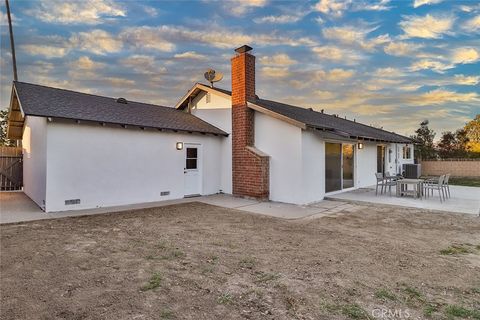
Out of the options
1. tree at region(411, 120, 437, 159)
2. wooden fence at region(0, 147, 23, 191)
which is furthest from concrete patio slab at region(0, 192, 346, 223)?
tree at region(411, 120, 437, 159)

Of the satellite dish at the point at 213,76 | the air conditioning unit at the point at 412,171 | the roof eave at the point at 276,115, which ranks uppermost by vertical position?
the satellite dish at the point at 213,76

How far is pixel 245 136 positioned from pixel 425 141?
2386 cm

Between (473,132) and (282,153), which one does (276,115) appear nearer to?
(282,153)

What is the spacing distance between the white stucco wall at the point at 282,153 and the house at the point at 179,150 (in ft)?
0.12

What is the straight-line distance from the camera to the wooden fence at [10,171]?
566 inches

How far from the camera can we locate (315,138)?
10.1 m

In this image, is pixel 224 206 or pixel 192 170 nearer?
pixel 224 206

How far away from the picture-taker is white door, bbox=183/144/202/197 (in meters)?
11.3

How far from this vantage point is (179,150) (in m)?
10.9

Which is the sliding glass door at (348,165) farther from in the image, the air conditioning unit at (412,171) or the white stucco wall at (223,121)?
the air conditioning unit at (412,171)

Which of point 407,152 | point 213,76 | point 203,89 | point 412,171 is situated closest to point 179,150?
point 203,89

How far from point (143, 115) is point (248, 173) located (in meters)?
4.88

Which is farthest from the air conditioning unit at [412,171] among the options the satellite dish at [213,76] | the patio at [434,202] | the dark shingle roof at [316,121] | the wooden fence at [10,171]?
the wooden fence at [10,171]

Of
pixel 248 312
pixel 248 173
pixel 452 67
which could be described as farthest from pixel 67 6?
pixel 452 67
